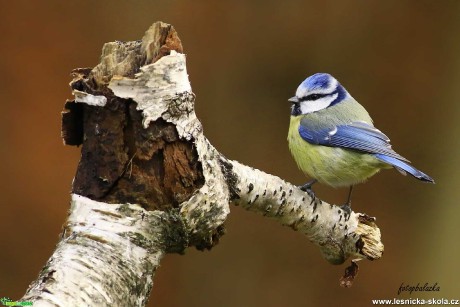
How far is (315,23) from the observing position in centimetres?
301

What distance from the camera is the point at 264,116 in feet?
10.1

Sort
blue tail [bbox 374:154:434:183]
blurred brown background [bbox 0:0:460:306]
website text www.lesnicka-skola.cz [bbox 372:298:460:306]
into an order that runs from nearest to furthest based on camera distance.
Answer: blue tail [bbox 374:154:434:183] → blurred brown background [bbox 0:0:460:306] → website text www.lesnicka-skola.cz [bbox 372:298:460:306]

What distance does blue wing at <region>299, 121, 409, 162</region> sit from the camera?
225 cm

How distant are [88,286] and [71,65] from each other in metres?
1.68

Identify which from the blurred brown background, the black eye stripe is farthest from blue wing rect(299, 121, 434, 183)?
the blurred brown background

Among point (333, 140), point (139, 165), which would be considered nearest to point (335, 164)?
point (333, 140)

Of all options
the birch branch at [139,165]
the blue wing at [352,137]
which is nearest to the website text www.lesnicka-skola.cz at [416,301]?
the blue wing at [352,137]

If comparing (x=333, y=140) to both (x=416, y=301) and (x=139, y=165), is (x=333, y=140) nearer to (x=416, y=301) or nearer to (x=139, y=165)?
(x=139, y=165)

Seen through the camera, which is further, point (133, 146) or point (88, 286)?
point (133, 146)

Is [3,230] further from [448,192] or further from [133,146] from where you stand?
[448,192]

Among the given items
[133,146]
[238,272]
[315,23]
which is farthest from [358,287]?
[133,146]

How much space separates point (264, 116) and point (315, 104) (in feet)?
2.03

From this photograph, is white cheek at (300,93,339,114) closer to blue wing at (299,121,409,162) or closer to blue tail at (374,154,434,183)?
blue wing at (299,121,409,162)

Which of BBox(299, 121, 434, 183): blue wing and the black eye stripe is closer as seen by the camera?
BBox(299, 121, 434, 183): blue wing
